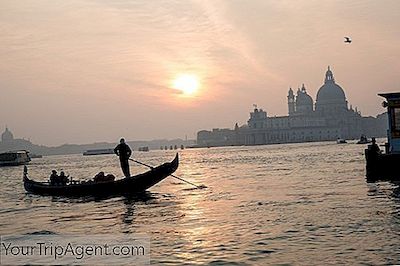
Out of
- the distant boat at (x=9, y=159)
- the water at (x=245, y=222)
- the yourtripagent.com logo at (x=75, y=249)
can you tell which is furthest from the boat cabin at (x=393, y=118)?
the distant boat at (x=9, y=159)

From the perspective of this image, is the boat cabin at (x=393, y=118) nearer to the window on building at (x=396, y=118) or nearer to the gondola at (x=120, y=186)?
the window on building at (x=396, y=118)

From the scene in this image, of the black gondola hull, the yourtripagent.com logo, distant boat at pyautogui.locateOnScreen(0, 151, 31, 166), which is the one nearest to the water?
the yourtripagent.com logo

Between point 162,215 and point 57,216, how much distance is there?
3.95m

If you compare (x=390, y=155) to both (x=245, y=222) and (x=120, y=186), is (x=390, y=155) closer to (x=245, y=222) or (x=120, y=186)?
(x=120, y=186)

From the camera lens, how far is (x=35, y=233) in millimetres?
15961

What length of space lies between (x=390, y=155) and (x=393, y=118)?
185cm

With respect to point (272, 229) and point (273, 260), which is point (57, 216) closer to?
point (272, 229)

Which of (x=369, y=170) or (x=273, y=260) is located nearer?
(x=273, y=260)

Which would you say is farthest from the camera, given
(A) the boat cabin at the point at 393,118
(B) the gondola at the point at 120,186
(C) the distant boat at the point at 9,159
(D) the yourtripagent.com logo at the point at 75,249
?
(C) the distant boat at the point at 9,159

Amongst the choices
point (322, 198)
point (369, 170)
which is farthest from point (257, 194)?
point (369, 170)

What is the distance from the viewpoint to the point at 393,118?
28578mm

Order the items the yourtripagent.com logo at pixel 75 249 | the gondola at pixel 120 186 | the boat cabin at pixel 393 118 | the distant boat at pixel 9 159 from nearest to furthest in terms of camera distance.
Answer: the yourtripagent.com logo at pixel 75 249 < the gondola at pixel 120 186 < the boat cabin at pixel 393 118 < the distant boat at pixel 9 159

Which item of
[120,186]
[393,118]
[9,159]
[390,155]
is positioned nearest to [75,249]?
[120,186]

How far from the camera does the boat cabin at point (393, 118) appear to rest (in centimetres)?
2831
